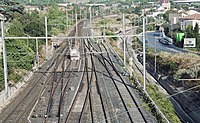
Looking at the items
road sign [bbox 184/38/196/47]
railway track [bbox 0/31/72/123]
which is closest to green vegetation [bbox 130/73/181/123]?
railway track [bbox 0/31/72/123]

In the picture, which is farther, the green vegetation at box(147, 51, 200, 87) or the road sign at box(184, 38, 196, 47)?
the road sign at box(184, 38, 196, 47)

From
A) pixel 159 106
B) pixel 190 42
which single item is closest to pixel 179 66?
pixel 159 106

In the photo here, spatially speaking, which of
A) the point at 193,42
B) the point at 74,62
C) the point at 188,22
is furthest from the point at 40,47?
the point at 188,22

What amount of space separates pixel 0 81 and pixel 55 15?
120ft

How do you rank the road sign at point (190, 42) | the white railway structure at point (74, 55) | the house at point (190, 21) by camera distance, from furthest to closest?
the house at point (190, 21) < the road sign at point (190, 42) < the white railway structure at point (74, 55)

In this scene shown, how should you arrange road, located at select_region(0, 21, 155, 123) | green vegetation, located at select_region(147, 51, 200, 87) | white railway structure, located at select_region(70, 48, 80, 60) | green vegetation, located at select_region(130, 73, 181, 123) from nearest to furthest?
1. road, located at select_region(0, 21, 155, 123)
2. green vegetation, located at select_region(130, 73, 181, 123)
3. green vegetation, located at select_region(147, 51, 200, 87)
4. white railway structure, located at select_region(70, 48, 80, 60)

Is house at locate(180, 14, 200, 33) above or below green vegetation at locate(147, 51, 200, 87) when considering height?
above

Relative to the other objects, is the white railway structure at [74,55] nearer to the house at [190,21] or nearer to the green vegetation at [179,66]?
the green vegetation at [179,66]

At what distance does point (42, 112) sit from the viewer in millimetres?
14367

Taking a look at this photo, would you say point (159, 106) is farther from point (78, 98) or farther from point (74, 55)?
point (74, 55)

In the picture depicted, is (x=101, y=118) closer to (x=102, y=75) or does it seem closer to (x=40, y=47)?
(x=102, y=75)

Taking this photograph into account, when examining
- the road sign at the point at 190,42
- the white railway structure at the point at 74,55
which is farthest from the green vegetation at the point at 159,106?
the road sign at the point at 190,42

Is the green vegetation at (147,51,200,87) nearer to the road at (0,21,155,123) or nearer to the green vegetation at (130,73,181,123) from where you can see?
the road at (0,21,155,123)

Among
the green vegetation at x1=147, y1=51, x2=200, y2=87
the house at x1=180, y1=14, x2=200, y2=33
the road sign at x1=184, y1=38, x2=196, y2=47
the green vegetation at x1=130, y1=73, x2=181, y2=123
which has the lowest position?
the green vegetation at x1=130, y1=73, x2=181, y2=123
